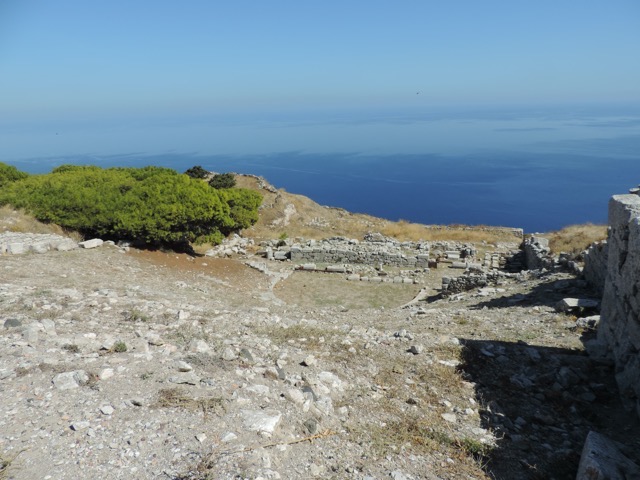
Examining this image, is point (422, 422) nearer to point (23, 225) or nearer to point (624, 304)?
point (624, 304)

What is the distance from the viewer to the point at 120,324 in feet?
Answer: 25.0

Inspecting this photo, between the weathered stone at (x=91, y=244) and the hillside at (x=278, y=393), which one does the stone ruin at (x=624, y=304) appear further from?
the weathered stone at (x=91, y=244)

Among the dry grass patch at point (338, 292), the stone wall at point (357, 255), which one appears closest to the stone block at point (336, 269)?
the dry grass patch at point (338, 292)

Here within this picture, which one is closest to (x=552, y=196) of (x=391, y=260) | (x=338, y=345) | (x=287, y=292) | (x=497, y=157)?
(x=497, y=157)

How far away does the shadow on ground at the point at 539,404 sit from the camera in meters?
4.76

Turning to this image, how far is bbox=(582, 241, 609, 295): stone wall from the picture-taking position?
11219 mm

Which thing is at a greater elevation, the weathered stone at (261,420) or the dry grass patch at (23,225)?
the dry grass patch at (23,225)

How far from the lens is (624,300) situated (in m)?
6.87

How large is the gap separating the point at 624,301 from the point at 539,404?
2.39 m

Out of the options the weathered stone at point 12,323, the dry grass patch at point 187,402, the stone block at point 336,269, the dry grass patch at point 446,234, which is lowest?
the dry grass patch at point 446,234

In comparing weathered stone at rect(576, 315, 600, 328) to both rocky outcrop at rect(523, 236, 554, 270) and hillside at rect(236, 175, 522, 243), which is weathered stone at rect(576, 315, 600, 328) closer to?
rocky outcrop at rect(523, 236, 554, 270)

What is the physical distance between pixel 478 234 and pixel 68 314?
30.0m

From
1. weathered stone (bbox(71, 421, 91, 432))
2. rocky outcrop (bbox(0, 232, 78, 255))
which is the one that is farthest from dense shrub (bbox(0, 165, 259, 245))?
weathered stone (bbox(71, 421, 91, 432))

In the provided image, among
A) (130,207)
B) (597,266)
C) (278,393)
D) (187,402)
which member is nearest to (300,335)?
Answer: (278,393)
